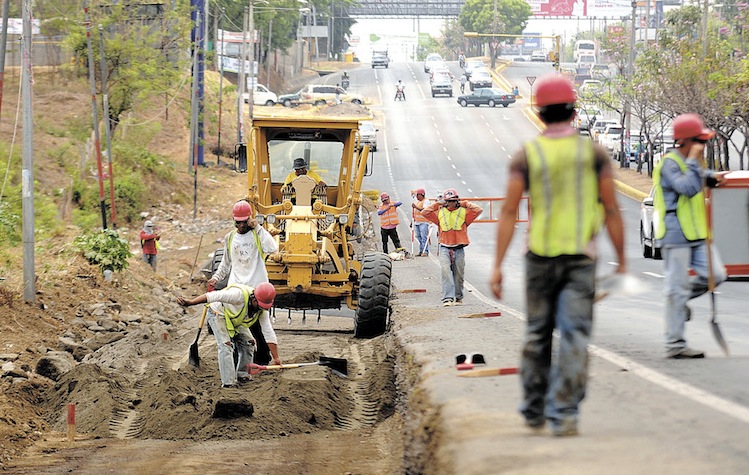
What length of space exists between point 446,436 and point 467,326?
6.50m

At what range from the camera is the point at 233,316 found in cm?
1209

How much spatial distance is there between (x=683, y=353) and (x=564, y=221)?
360 cm

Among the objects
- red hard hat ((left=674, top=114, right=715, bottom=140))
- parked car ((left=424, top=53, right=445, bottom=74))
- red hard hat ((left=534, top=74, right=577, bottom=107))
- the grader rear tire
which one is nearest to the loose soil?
the grader rear tire

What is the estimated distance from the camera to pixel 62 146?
3903 cm

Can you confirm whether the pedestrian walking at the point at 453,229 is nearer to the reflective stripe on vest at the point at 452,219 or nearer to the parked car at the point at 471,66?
the reflective stripe on vest at the point at 452,219

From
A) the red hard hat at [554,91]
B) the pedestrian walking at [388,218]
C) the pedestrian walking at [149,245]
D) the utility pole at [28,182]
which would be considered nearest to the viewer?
the red hard hat at [554,91]

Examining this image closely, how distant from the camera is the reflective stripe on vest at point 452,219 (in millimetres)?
16141

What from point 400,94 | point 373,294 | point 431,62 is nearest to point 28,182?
point 373,294

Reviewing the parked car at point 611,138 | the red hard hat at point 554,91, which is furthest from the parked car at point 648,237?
the parked car at point 611,138

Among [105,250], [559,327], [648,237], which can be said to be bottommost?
[648,237]

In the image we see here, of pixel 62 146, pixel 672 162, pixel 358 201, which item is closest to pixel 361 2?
pixel 62 146

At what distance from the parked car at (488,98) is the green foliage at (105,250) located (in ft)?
190

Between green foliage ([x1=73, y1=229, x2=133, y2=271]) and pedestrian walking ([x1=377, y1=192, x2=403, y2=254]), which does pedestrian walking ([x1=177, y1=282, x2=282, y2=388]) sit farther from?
pedestrian walking ([x1=377, y1=192, x2=403, y2=254])

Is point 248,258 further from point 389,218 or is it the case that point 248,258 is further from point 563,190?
point 389,218
